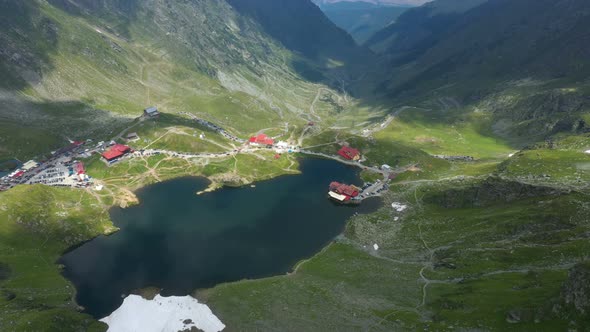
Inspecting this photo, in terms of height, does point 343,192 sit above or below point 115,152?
above

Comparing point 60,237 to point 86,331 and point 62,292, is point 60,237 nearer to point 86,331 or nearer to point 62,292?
point 62,292

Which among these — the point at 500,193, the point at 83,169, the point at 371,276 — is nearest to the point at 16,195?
the point at 83,169

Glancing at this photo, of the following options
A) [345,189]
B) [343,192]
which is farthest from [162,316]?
[345,189]

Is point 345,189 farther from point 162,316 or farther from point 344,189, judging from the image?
point 162,316

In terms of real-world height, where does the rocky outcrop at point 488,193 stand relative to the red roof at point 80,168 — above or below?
above

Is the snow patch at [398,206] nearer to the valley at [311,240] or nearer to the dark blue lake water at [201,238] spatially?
the valley at [311,240]

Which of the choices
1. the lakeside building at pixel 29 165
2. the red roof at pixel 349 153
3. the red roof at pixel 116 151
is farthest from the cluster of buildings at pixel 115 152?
the red roof at pixel 349 153

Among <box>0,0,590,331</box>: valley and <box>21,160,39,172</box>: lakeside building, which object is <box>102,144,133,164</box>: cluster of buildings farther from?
<box>21,160,39,172</box>: lakeside building
